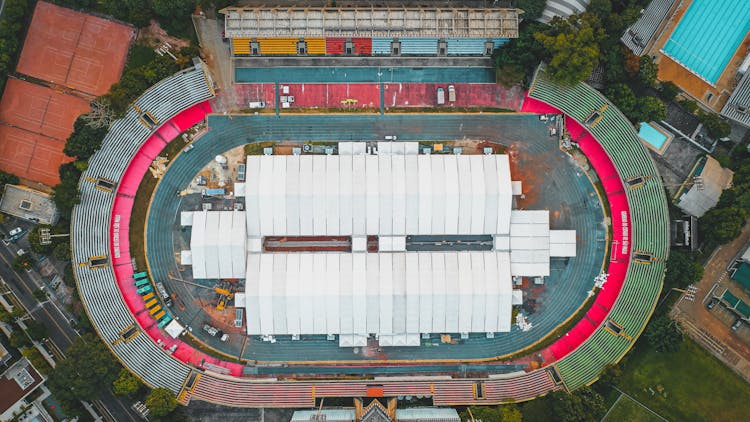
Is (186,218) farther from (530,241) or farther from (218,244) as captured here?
(530,241)

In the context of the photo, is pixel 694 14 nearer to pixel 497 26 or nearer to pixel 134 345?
pixel 497 26

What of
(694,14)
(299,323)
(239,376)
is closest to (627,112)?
(694,14)

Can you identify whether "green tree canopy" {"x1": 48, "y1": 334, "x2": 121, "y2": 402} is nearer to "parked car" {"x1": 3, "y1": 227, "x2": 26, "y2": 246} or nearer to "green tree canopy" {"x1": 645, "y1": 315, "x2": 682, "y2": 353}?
"parked car" {"x1": 3, "y1": 227, "x2": 26, "y2": 246}

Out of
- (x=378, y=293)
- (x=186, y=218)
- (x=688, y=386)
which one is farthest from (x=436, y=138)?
(x=688, y=386)

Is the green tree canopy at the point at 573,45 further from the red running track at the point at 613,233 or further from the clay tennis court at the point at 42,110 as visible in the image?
the clay tennis court at the point at 42,110

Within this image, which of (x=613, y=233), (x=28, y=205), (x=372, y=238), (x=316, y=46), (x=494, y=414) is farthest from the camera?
(x=613, y=233)

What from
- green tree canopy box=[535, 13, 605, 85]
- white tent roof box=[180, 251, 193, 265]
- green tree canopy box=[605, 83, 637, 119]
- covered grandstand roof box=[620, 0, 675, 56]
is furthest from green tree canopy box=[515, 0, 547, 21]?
white tent roof box=[180, 251, 193, 265]
